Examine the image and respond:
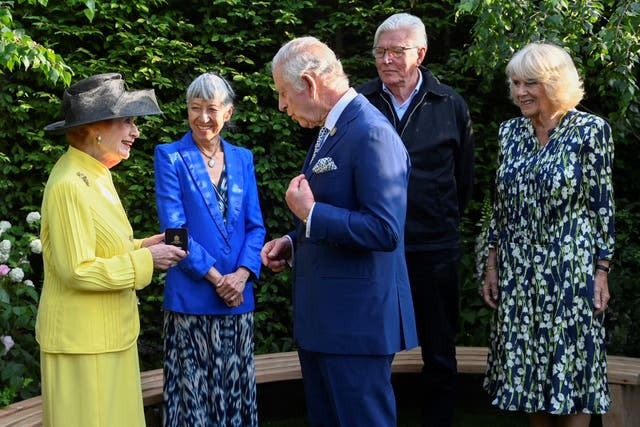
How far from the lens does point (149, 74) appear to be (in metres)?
6.00

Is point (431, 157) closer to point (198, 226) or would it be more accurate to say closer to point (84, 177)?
point (198, 226)

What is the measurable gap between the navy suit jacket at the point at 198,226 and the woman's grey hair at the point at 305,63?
1225 millimetres

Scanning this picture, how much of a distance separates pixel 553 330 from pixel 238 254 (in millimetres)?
1513

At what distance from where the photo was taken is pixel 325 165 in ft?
10.3

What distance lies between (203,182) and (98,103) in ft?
3.03

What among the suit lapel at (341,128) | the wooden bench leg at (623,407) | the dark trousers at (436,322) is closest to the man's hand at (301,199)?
the suit lapel at (341,128)

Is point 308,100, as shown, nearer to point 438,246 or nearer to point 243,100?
point 438,246

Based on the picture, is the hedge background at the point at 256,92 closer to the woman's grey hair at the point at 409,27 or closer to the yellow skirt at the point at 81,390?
the woman's grey hair at the point at 409,27

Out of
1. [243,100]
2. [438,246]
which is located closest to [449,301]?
[438,246]

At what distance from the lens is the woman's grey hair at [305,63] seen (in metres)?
3.12

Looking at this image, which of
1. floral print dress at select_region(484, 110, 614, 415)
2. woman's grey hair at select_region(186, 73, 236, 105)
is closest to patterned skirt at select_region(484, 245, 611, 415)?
floral print dress at select_region(484, 110, 614, 415)

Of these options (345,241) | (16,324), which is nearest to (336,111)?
(345,241)

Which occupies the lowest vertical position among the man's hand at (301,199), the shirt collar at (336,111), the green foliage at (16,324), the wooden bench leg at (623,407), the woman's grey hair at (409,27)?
the wooden bench leg at (623,407)

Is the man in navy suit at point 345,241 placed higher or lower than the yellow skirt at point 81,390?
higher
